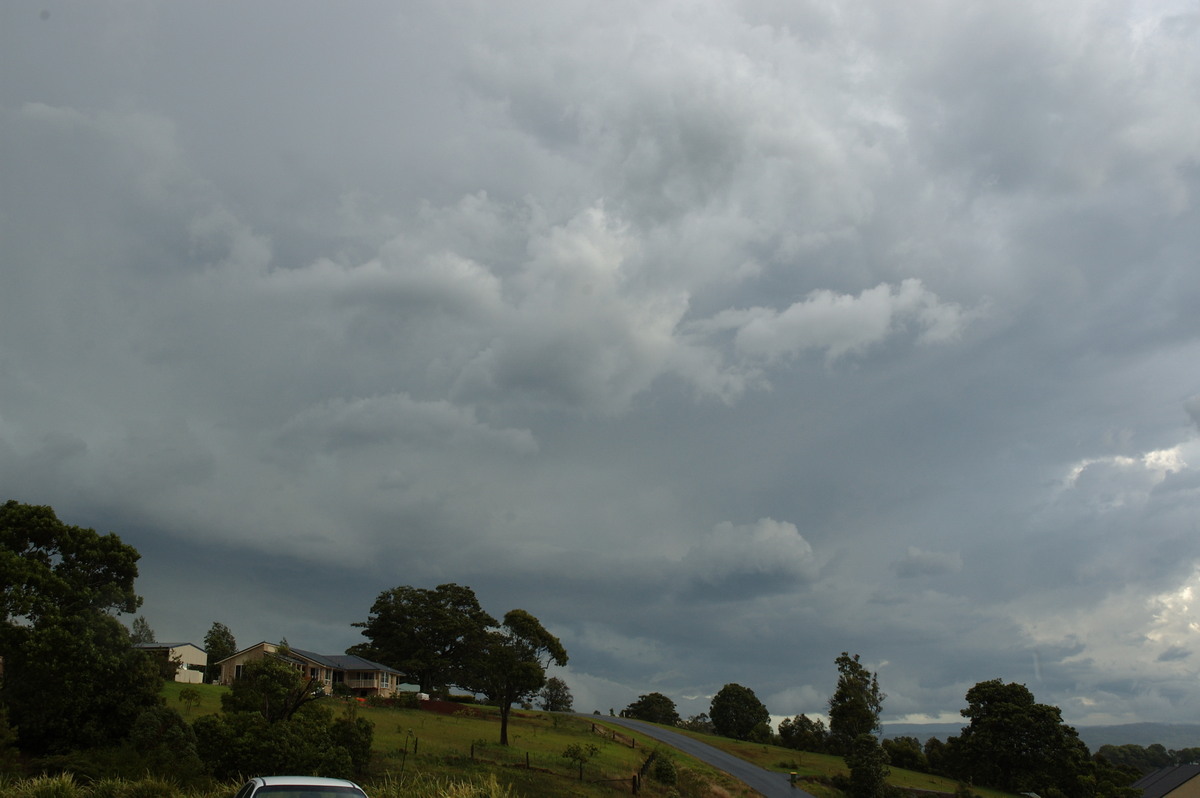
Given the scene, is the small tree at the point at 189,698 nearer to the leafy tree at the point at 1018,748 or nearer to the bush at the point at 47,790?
the bush at the point at 47,790

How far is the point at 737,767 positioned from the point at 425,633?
49.1 m

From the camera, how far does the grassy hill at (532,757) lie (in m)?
42.0

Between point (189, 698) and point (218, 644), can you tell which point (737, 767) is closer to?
point (189, 698)

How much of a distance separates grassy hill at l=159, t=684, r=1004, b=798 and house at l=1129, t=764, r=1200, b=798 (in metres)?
14.2

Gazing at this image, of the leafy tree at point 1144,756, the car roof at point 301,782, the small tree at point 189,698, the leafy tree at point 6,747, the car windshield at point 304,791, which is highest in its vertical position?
the car roof at point 301,782

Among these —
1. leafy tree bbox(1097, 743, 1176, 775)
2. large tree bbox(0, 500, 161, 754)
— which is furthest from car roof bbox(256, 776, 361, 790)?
leafy tree bbox(1097, 743, 1176, 775)

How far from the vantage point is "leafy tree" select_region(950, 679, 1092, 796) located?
81000 mm

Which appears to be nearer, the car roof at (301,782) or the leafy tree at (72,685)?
the car roof at (301,782)

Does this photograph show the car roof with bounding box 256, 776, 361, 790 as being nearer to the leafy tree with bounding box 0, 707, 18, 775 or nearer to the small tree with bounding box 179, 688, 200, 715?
the leafy tree with bounding box 0, 707, 18, 775

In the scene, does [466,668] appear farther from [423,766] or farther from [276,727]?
[276,727]

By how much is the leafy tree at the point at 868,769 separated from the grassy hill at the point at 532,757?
249cm

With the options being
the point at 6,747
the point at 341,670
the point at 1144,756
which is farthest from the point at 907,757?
the point at 6,747

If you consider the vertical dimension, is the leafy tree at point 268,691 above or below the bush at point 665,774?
above

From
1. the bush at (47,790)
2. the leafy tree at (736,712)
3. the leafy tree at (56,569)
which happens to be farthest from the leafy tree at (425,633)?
the bush at (47,790)
